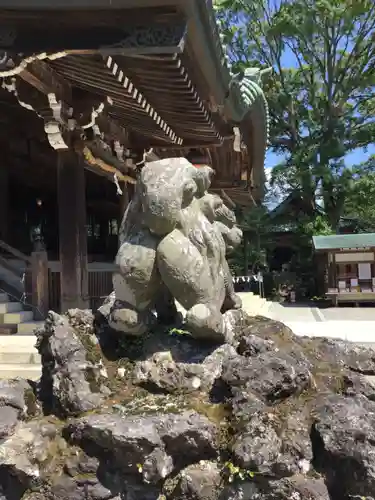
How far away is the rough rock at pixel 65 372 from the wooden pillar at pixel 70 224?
294 cm

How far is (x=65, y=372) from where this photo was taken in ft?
8.68

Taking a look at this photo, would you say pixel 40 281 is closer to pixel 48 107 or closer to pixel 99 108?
pixel 48 107

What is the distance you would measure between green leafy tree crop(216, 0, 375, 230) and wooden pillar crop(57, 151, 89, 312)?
1251cm

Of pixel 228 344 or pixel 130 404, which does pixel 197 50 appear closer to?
pixel 228 344

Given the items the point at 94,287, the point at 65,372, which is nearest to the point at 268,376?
the point at 65,372

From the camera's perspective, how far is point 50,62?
14.6 ft

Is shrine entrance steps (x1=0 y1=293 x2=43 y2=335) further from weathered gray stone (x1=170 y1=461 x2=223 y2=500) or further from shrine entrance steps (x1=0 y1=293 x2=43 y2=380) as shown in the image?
weathered gray stone (x1=170 y1=461 x2=223 y2=500)

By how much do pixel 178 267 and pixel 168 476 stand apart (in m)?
1.11

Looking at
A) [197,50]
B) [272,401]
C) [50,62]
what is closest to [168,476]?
[272,401]

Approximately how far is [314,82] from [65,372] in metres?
19.6

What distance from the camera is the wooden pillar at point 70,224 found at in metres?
5.88

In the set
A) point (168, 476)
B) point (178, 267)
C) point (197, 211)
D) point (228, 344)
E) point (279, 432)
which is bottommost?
point (168, 476)

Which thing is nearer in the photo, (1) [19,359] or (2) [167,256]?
(2) [167,256]

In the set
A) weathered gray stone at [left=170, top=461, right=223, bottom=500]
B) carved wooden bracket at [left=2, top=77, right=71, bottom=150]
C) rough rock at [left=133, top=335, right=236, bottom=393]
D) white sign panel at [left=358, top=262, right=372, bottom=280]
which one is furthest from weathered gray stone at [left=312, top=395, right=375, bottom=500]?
white sign panel at [left=358, top=262, right=372, bottom=280]
